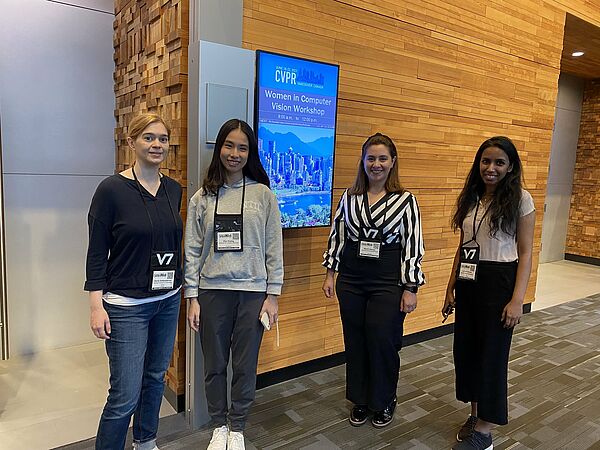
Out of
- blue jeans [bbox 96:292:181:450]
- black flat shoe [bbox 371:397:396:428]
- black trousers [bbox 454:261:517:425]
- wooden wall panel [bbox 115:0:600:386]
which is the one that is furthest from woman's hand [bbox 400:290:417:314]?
blue jeans [bbox 96:292:181:450]

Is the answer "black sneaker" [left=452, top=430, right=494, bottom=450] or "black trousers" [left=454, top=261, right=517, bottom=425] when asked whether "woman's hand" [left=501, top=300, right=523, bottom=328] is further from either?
Result: "black sneaker" [left=452, top=430, right=494, bottom=450]

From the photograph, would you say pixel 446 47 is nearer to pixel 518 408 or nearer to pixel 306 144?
pixel 306 144

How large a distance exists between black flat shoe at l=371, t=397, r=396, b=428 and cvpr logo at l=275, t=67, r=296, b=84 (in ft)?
6.31

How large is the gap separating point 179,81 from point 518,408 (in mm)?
2761

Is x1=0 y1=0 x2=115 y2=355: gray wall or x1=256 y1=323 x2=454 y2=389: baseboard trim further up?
x1=0 y1=0 x2=115 y2=355: gray wall

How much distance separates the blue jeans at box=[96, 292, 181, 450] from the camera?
6.19 ft

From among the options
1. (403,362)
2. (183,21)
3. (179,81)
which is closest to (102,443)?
(179,81)

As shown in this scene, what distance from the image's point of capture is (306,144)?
9.39 ft

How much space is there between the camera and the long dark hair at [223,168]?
217 cm

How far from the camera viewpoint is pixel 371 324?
2.52 metres

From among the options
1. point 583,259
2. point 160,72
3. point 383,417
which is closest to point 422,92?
point 160,72

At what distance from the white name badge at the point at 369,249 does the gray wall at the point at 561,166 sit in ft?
20.5

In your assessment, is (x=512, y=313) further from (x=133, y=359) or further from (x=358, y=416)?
(x=133, y=359)

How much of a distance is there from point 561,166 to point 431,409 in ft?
20.7
